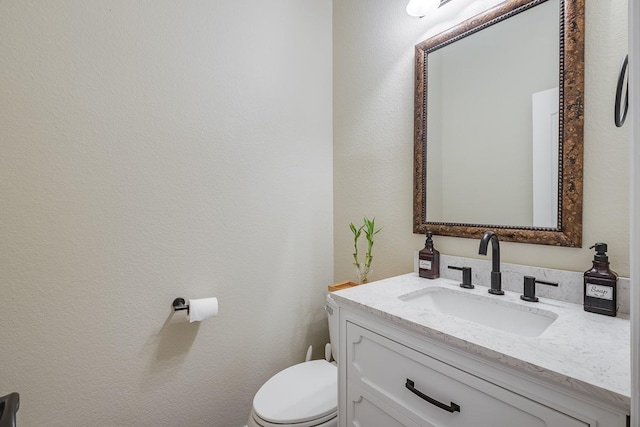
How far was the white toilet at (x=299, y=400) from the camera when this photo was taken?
3.48 ft

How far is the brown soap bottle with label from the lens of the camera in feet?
2.65

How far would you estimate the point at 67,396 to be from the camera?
1.06m

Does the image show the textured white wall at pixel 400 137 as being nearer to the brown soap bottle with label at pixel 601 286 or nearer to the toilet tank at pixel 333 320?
the brown soap bottle with label at pixel 601 286

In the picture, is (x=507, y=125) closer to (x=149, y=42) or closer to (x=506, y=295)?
(x=506, y=295)

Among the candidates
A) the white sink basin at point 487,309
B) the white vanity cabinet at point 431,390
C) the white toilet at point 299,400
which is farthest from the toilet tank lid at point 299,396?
the white sink basin at point 487,309

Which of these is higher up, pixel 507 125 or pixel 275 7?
pixel 275 7

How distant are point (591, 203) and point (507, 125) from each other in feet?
1.26

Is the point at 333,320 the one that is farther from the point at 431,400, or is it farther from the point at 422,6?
the point at 422,6

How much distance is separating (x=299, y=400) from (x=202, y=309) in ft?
1.79

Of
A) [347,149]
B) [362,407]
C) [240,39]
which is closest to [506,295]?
[362,407]

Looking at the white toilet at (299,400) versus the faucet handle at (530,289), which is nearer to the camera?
the faucet handle at (530,289)

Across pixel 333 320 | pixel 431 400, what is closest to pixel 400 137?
pixel 333 320

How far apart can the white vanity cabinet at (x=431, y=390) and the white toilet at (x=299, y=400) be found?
11cm

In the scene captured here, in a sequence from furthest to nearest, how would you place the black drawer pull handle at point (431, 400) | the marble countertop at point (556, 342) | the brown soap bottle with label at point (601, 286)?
the brown soap bottle with label at point (601, 286) < the black drawer pull handle at point (431, 400) < the marble countertop at point (556, 342)
